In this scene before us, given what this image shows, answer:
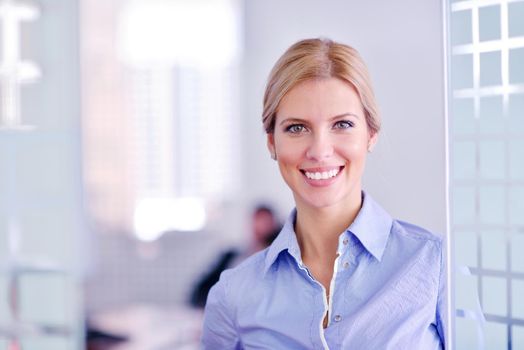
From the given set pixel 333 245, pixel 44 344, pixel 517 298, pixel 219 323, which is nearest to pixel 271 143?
pixel 333 245

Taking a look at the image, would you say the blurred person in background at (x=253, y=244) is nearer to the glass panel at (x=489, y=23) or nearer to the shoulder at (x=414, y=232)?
the shoulder at (x=414, y=232)

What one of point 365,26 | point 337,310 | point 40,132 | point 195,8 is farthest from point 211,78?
point 337,310

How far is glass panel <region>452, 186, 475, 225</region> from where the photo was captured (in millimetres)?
932

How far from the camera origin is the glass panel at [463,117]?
3.01 ft

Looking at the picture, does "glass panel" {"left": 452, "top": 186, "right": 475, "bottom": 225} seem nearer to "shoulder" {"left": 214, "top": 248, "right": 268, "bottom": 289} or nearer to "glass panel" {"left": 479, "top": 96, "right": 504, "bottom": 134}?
"glass panel" {"left": 479, "top": 96, "right": 504, "bottom": 134}

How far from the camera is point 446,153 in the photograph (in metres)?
0.93

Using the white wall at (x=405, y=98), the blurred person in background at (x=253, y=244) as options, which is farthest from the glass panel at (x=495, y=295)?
the blurred person in background at (x=253, y=244)

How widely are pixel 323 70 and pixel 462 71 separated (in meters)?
0.17

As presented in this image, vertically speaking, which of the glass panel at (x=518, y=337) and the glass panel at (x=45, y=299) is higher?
the glass panel at (x=518, y=337)

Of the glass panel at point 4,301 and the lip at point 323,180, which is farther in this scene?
the glass panel at point 4,301

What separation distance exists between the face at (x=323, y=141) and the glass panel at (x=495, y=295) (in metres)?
0.20

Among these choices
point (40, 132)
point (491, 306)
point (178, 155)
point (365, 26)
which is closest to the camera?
point (491, 306)

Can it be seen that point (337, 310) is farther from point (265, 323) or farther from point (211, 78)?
point (211, 78)

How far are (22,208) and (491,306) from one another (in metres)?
1.26
